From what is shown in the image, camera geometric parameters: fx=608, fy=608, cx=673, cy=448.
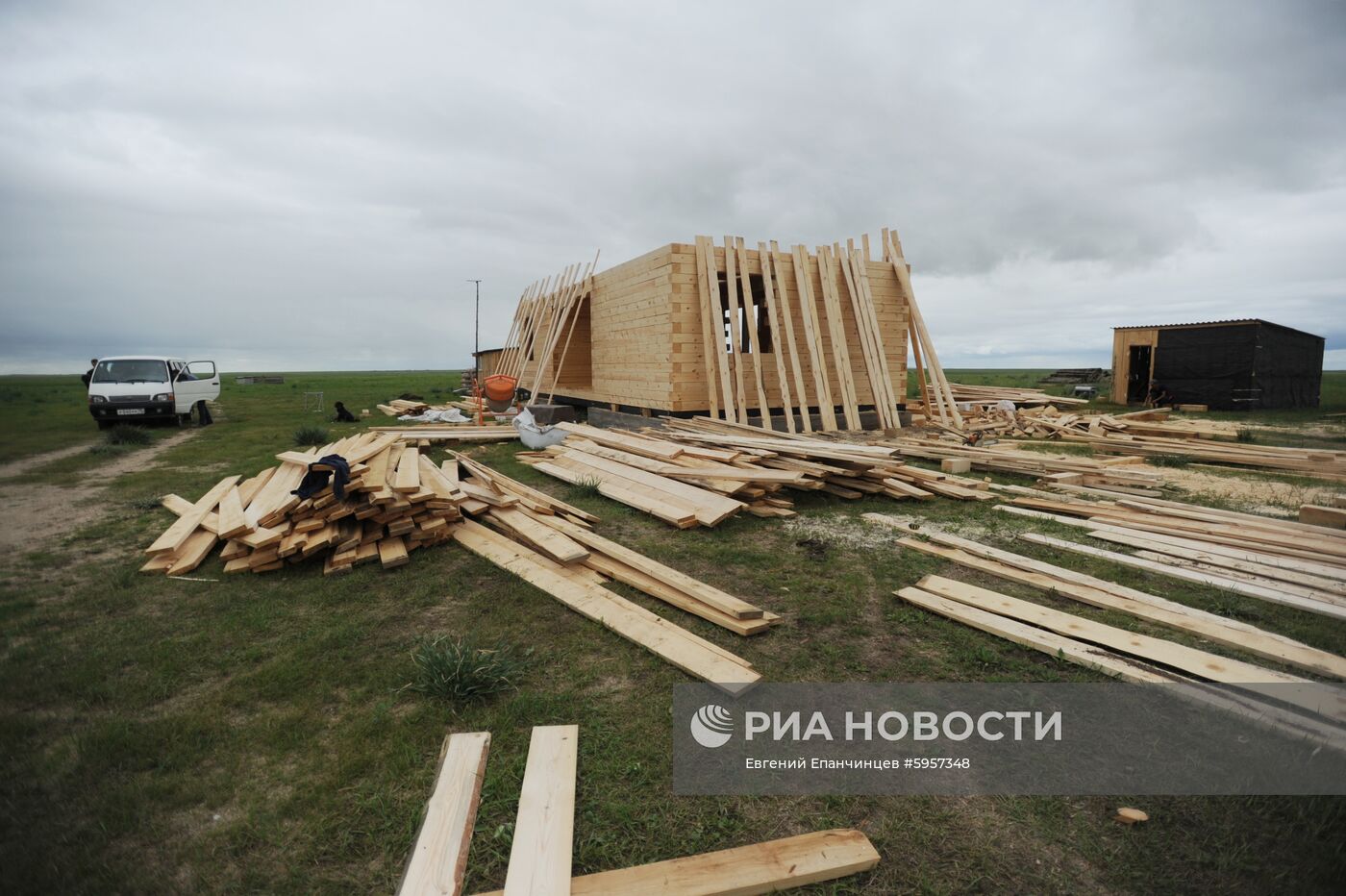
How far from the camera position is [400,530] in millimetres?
5723

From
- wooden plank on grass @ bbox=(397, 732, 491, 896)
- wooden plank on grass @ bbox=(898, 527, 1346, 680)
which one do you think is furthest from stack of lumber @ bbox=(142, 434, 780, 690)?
wooden plank on grass @ bbox=(898, 527, 1346, 680)

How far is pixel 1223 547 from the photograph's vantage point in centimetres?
548

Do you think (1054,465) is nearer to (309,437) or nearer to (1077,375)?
(309,437)

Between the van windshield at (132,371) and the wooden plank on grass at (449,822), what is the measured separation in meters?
17.3

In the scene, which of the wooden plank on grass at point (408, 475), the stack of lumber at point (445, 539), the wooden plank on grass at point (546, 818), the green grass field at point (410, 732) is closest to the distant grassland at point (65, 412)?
the green grass field at point (410, 732)

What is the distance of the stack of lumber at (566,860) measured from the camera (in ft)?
6.86

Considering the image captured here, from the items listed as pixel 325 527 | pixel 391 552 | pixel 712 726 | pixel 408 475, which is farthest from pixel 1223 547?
pixel 325 527

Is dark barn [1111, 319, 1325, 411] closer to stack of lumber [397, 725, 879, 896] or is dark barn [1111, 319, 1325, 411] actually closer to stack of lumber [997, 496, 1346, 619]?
stack of lumber [997, 496, 1346, 619]

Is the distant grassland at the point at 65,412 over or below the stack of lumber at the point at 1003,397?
below

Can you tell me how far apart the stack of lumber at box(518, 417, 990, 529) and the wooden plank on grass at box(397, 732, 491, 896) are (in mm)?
3736

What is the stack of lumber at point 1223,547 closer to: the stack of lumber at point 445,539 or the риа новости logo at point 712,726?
the stack of lumber at point 445,539

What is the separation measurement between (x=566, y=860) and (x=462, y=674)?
4.56ft

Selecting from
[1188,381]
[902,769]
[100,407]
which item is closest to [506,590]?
[902,769]

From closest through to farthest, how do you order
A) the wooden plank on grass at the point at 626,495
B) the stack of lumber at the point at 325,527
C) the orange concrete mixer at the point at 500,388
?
the stack of lumber at the point at 325,527 < the wooden plank on grass at the point at 626,495 < the orange concrete mixer at the point at 500,388
